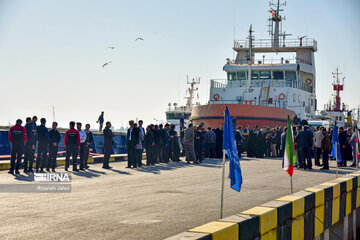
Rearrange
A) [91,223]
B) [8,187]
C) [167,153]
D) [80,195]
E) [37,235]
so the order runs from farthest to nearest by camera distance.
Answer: [167,153] → [8,187] → [80,195] → [91,223] → [37,235]

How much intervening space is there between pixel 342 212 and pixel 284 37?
36958 mm

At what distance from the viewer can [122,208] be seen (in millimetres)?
7289

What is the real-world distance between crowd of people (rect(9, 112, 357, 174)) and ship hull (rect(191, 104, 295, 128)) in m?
6.52

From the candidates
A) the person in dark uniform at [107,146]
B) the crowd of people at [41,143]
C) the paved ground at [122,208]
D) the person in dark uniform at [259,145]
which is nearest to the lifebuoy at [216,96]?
the person in dark uniform at [259,145]

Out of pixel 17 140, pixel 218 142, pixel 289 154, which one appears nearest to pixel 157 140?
pixel 218 142

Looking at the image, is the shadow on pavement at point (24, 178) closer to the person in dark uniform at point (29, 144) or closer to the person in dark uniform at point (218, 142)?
the person in dark uniform at point (29, 144)

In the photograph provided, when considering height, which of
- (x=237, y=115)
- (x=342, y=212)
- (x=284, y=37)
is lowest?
(x=342, y=212)

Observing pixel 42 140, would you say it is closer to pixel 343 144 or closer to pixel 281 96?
pixel 343 144

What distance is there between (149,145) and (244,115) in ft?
47.6

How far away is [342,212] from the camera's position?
9.48 metres

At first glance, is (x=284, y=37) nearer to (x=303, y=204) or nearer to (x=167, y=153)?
(x=167, y=153)

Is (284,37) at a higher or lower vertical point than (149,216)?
higher

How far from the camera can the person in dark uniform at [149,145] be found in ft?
61.1

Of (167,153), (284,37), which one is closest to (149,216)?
(167,153)
